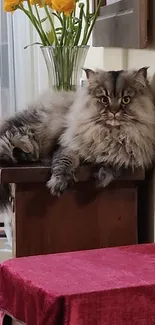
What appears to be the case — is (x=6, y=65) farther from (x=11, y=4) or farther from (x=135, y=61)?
(x=135, y=61)

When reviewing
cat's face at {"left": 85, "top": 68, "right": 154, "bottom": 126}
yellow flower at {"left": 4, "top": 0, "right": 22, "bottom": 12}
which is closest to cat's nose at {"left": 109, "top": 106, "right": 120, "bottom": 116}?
cat's face at {"left": 85, "top": 68, "right": 154, "bottom": 126}

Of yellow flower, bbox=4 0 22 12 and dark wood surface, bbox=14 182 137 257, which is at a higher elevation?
yellow flower, bbox=4 0 22 12

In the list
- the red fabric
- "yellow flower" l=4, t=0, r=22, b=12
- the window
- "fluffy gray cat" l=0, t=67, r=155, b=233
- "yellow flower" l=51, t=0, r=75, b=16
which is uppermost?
"yellow flower" l=4, t=0, r=22, b=12

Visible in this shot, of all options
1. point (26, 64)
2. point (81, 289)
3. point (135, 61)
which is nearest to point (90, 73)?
point (135, 61)

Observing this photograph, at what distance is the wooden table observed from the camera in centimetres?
169

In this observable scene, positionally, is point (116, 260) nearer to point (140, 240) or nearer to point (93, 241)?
point (93, 241)

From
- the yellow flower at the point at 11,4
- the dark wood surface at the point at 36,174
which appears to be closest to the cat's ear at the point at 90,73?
the dark wood surface at the point at 36,174

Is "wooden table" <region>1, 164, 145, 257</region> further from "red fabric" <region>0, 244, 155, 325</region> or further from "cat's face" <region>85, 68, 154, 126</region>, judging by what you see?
"red fabric" <region>0, 244, 155, 325</region>

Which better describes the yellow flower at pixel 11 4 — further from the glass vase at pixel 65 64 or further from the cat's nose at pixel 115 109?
the cat's nose at pixel 115 109

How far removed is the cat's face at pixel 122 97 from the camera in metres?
1.68

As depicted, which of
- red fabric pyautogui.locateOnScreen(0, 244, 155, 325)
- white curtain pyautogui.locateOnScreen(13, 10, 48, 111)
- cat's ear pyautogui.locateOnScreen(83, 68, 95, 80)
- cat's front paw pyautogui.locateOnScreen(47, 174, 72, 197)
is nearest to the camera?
red fabric pyautogui.locateOnScreen(0, 244, 155, 325)

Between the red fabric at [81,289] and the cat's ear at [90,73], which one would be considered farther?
the cat's ear at [90,73]

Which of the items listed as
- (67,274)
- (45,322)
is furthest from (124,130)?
(45,322)

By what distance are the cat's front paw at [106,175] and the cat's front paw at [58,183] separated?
3.1 inches
